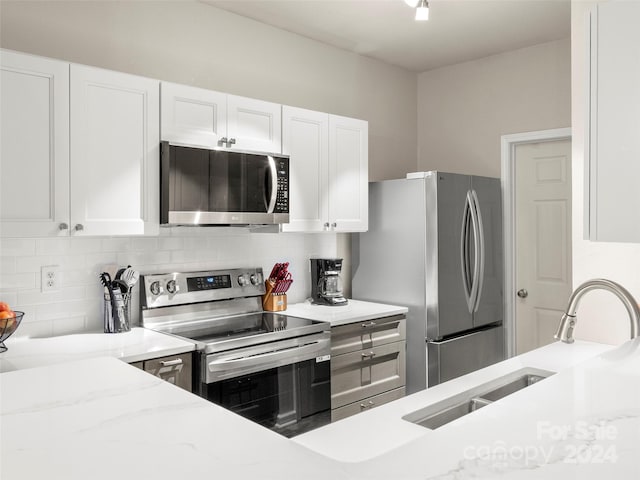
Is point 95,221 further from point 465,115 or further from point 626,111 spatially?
point 465,115

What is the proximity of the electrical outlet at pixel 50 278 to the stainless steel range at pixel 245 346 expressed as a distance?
44cm

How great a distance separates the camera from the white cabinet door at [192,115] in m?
2.61

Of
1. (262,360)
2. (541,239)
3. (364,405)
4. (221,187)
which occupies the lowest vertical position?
(364,405)

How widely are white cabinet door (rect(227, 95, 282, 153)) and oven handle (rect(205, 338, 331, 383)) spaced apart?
113cm

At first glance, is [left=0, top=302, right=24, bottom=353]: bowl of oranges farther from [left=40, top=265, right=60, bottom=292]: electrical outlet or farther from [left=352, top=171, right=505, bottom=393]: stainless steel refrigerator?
[left=352, top=171, right=505, bottom=393]: stainless steel refrigerator

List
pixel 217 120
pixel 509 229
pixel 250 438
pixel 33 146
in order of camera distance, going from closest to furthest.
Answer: pixel 250 438 < pixel 33 146 < pixel 217 120 < pixel 509 229

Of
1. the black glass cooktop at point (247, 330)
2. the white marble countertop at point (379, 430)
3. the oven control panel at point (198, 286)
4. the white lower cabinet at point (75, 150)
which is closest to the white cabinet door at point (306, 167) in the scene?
the oven control panel at point (198, 286)

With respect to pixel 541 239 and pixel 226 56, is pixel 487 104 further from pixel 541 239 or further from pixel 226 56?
pixel 226 56

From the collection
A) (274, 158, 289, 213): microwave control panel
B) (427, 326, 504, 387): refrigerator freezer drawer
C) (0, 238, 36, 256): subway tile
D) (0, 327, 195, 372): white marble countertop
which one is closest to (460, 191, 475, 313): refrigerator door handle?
(427, 326, 504, 387): refrigerator freezer drawer

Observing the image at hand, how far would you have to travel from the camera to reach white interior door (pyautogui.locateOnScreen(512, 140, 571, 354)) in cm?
385

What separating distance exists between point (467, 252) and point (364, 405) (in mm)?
1280

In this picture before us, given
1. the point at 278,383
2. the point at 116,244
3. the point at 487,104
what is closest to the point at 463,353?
the point at 278,383

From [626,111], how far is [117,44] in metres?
2.46

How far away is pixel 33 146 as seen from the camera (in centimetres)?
219
